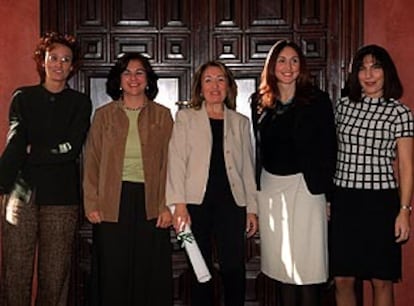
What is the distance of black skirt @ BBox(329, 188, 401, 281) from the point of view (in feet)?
10.5

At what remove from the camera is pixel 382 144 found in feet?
10.5

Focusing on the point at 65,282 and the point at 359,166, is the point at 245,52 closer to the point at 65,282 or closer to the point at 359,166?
the point at 359,166

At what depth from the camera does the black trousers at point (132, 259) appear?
345cm

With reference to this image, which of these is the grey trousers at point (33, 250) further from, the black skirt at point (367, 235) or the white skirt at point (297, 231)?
the black skirt at point (367, 235)

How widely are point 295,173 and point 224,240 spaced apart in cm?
49

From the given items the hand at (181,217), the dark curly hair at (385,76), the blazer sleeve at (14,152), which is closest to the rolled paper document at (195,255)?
the hand at (181,217)

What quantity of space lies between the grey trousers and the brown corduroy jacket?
0.18m

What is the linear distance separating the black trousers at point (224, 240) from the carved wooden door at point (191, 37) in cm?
78

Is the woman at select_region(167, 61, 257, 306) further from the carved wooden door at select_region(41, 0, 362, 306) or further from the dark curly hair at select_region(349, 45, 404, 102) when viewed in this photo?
the carved wooden door at select_region(41, 0, 362, 306)

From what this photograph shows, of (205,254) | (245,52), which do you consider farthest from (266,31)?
(205,254)

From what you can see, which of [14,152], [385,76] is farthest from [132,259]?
[385,76]

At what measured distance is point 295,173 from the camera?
10.4 feet

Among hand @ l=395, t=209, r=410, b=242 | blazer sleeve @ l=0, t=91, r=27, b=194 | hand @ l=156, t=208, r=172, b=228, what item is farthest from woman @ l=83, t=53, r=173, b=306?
hand @ l=395, t=209, r=410, b=242

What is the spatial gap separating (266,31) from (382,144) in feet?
4.03
